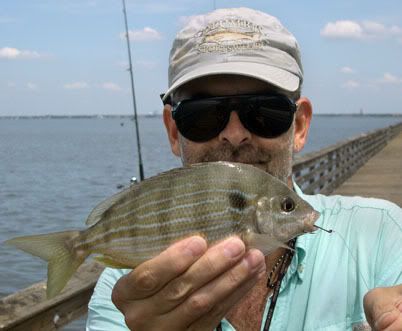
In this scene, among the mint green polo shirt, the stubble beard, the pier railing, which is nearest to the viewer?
the mint green polo shirt

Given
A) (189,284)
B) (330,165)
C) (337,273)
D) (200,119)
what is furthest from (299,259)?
(330,165)

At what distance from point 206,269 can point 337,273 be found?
0.88m

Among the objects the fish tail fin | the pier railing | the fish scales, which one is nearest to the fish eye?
the fish scales

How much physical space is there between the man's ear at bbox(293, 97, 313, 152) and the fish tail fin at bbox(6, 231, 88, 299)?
1258 mm

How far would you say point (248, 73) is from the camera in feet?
7.97

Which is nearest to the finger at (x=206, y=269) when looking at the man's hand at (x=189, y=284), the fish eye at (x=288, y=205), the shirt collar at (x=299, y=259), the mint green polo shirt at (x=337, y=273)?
the man's hand at (x=189, y=284)

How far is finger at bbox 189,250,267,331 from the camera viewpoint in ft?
6.23

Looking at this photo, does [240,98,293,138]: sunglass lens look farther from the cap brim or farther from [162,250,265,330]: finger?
[162,250,265,330]: finger

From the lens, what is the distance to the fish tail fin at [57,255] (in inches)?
81.9

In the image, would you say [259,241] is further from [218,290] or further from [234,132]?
[234,132]

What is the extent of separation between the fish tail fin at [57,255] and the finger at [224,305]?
46 cm

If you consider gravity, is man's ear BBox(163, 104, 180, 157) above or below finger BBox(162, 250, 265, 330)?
above

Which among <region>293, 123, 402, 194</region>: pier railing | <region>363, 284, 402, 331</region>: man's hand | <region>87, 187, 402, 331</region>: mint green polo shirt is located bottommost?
<region>293, 123, 402, 194</region>: pier railing

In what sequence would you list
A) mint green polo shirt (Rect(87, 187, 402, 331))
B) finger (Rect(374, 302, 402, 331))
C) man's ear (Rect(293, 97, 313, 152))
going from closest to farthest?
finger (Rect(374, 302, 402, 331)) < mint green polo shirt (Rect(87, 187, 402, 331)) < man's ear (Rect(293, 97, 313, 152))
